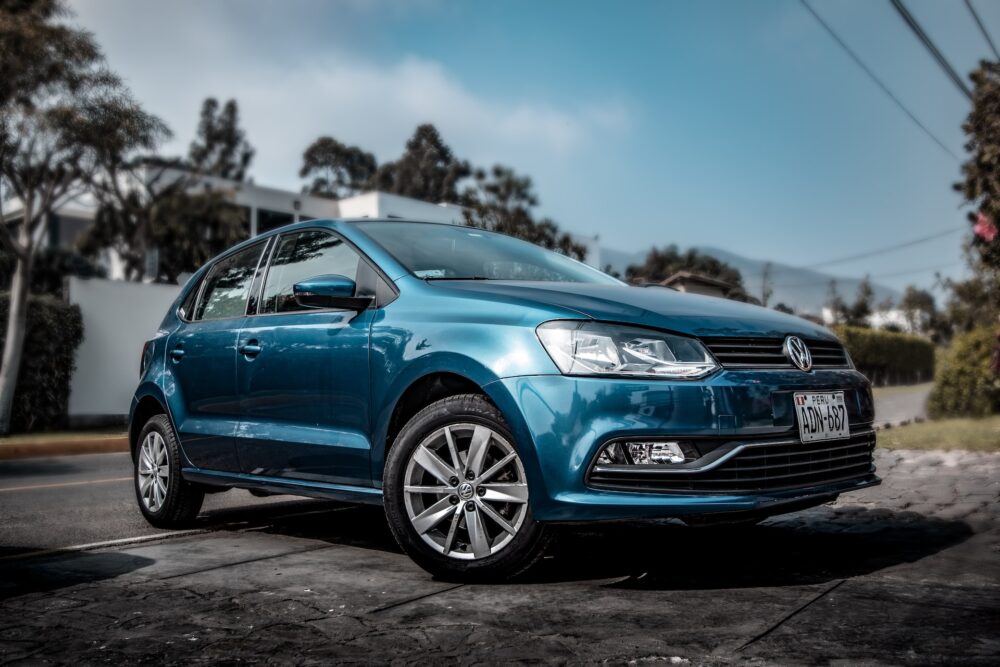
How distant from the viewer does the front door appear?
4340 mm

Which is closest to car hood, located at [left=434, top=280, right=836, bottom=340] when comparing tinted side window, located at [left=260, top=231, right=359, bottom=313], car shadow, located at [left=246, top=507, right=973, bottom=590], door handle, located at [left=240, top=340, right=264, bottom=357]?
tinted side window, located at [left=260, top=231, right=359, bottom=313]

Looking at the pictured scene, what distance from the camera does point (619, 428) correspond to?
3.50 meters

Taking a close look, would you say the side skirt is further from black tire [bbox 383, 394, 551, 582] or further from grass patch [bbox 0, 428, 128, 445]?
grass patch [bbox 0, 428, 128, 445]

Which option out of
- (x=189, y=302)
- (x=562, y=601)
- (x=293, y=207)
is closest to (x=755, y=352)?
(x=562, y=601)

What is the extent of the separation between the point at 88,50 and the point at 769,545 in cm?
1582

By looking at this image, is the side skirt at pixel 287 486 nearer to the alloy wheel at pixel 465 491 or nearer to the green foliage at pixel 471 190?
the alloy wheel at pixel 465 491

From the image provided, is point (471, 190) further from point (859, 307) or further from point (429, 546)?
point (859, 307)

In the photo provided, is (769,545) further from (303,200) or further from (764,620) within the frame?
(303,200)

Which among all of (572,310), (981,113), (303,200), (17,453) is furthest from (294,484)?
(303,200)

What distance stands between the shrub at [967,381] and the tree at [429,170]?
41.6 feet

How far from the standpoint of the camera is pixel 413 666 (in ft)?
9.24

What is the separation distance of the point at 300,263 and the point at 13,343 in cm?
1224

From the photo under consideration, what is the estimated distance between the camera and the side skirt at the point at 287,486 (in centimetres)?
→ 427

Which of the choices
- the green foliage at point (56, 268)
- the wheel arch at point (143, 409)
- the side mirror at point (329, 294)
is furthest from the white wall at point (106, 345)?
the side mirror at point (329, 294)
